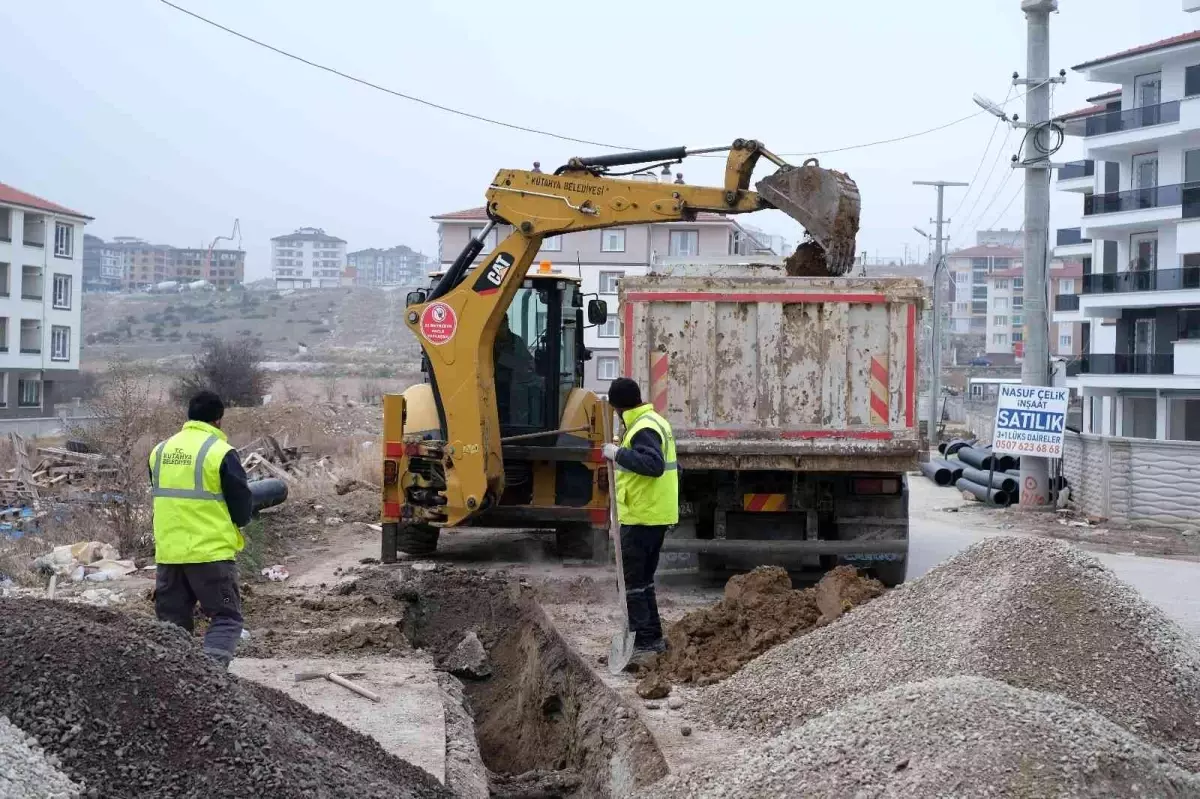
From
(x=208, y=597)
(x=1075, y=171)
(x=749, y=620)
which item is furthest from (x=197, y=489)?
(x=1075, y=171)

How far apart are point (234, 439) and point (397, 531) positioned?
17583 mm

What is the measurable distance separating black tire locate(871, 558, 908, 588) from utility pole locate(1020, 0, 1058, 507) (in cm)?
985

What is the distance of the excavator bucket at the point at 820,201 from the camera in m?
10.6

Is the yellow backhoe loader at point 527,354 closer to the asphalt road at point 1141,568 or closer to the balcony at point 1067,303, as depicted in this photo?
the asphalt road at point 1141,568

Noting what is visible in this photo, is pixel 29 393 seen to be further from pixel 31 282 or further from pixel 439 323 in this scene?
pixel 439 323

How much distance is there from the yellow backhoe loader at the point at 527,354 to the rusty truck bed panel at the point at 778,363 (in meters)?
0.49

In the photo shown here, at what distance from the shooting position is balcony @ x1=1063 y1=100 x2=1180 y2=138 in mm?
42125

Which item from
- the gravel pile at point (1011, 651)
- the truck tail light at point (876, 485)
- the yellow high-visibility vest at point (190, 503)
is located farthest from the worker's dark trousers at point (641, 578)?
the truck tail light at point (876, 485)

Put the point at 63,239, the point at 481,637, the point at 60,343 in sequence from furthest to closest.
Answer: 1. the point at 63,239
2. the point at 60,343
3. the point at 481,637

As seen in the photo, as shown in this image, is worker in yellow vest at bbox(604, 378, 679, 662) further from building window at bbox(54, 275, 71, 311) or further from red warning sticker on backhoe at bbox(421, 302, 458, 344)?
building window at bbox(54, 275, 71, 311)

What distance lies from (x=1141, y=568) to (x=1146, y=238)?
33.3 metres

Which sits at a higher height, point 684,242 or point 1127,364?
point 684,242

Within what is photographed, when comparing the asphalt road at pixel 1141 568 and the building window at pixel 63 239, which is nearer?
the asphalt road at pixel 1141 568

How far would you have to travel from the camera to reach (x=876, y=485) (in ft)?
37.5
